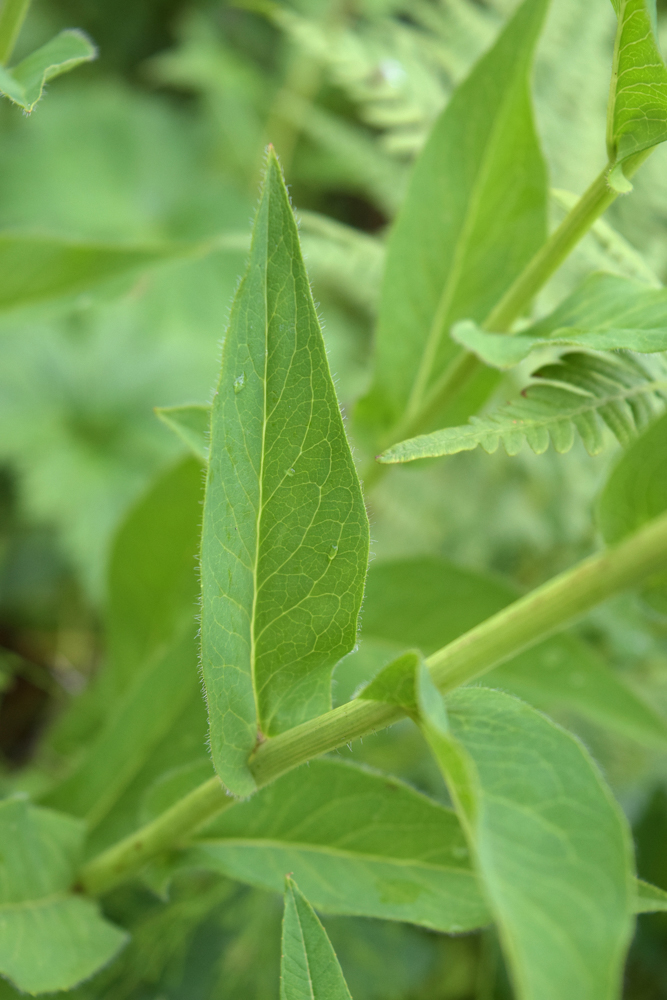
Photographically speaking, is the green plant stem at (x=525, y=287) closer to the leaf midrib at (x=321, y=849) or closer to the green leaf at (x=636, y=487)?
the green leaf at (x=636, y=487)

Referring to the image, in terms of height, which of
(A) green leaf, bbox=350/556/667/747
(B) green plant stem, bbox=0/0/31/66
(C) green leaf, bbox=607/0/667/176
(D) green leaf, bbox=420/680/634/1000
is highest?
(C) green leaf, bbox=607/0/667/176

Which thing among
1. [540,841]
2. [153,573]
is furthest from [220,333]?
[540,841]

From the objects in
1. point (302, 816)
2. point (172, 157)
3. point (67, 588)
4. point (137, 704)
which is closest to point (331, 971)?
point (302, 816)

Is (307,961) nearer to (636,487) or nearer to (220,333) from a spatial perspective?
(636,487)

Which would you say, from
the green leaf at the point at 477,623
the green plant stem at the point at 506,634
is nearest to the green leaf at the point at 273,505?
the green plant stem at the point at 506,634

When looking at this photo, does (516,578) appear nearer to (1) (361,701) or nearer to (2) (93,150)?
(1) (361,701)

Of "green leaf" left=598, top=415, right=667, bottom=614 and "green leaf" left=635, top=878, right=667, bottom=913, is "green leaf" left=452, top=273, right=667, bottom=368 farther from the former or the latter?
"green leaf" left=635, top=878, right=667, bottom=913

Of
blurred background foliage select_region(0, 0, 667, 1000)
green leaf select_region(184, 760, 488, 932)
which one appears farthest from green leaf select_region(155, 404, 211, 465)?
green leaf select_region(184, 760, 488, 932)
